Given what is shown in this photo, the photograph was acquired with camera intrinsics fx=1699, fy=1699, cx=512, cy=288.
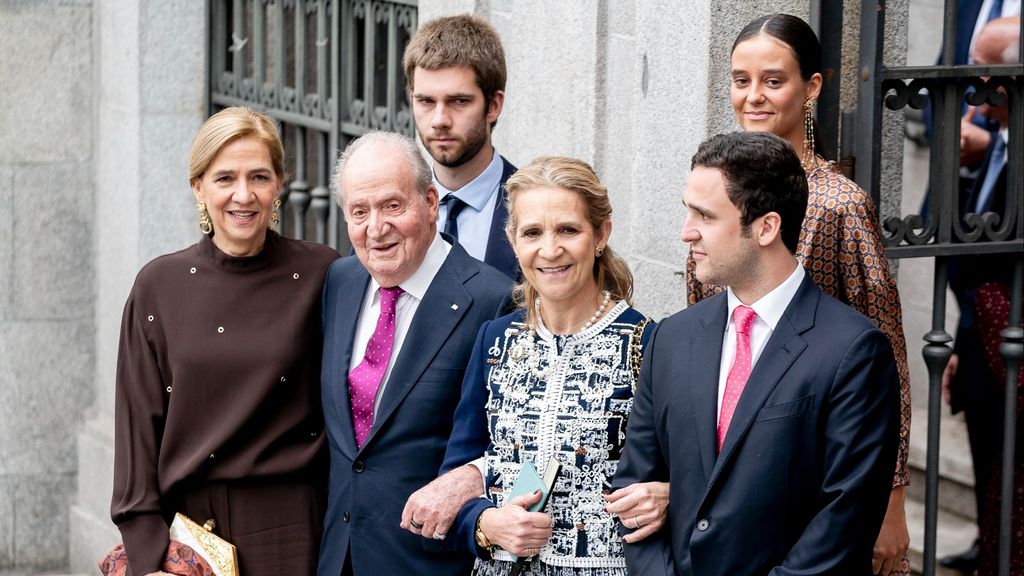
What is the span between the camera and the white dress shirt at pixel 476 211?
16.3 ft

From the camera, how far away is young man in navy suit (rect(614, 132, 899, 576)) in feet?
11.6

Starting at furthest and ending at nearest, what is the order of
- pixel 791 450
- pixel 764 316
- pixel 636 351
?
pixel 636 351
pixel 764 316
pixel 791 450

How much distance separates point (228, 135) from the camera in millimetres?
4484

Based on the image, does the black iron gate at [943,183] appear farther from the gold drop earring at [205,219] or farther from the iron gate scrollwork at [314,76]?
the iron gate scrollwork at [314,76]

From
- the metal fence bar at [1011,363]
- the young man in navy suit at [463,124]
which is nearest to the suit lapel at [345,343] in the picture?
the young man in navy suit at [463,124]

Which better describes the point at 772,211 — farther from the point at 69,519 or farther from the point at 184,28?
the point at 69,519

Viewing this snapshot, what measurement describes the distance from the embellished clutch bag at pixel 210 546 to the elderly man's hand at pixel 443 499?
591 mm

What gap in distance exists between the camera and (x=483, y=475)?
162 inches

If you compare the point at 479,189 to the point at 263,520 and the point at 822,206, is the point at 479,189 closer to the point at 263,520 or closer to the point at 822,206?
the point at 263,520

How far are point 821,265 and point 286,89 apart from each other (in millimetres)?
3831

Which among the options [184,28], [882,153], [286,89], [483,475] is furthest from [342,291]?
[184,28]

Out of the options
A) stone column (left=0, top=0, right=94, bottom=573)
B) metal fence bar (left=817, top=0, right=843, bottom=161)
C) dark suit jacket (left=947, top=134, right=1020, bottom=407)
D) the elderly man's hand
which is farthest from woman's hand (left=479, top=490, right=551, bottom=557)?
stone column (left=0, top=0, right=94, bottom=573)

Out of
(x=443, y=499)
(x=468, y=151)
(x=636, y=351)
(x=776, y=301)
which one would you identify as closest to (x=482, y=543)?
(x=443, y=499)

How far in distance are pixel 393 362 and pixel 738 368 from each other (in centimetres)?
107
